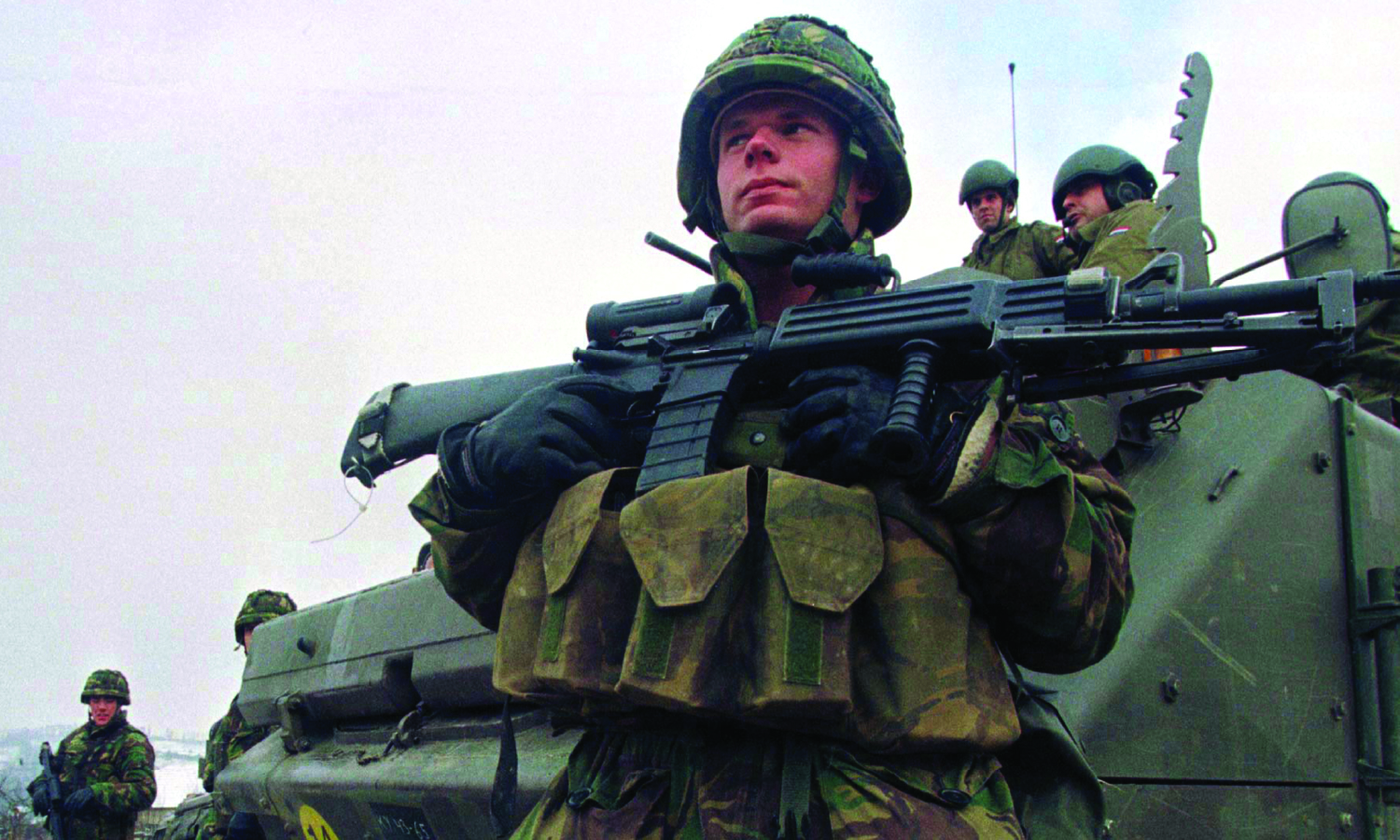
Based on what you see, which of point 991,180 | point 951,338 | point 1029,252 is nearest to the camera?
point 951,338

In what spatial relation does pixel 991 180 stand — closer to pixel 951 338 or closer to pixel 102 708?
pixel 951 338

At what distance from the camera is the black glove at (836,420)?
2.08 m

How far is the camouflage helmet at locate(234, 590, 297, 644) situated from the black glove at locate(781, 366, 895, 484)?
8.72m

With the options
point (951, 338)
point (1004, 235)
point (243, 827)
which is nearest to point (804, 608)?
point (951, 338)

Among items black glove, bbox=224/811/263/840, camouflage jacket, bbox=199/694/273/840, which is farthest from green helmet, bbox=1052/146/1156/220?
camouflage jacket, bbox=199/694/273/840

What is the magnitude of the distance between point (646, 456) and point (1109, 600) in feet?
2.69

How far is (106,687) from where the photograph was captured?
1117 centimetres

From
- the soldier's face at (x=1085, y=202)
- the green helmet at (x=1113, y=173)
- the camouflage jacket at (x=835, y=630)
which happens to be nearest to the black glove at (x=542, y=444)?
the camouflage jacket at (x=835, y=630)

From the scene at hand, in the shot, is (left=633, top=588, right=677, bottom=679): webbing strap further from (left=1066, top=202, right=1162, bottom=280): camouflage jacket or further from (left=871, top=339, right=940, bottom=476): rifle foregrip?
(left=1066, top=202, right=1162, bottom=280): camouflage jacket

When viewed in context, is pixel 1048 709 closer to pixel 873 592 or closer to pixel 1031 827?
pixel 1031 827

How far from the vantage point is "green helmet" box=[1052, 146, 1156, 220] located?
17.5ft

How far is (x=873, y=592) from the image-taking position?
2.09 m

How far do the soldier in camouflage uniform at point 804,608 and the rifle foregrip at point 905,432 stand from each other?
0.14ft

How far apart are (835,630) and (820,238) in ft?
3.11
